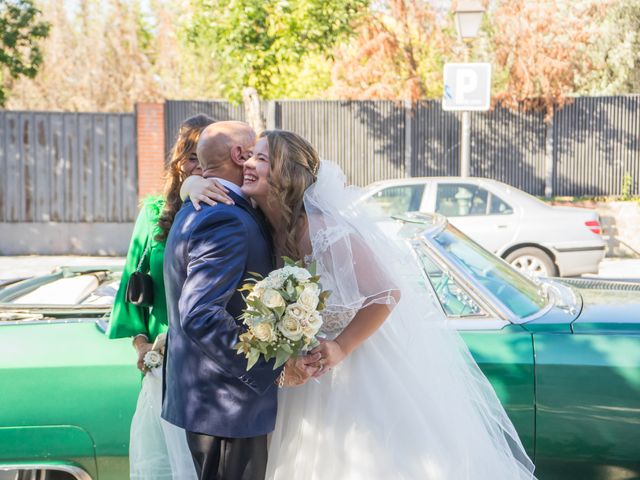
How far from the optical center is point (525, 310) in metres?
3.43

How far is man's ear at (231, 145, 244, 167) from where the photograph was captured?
2670mm

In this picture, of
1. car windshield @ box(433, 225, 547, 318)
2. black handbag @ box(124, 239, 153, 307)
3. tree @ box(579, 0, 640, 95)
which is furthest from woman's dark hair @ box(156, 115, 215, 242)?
tree @ box(579, 0, 640, 95)

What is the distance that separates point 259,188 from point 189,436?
2.85 feet

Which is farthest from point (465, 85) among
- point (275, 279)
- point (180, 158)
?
point (275, 279)

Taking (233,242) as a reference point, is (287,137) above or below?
above

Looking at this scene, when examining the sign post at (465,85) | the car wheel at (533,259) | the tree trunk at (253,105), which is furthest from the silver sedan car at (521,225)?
the tree trunk at (253,105)

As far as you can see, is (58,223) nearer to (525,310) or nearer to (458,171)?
(458,171)

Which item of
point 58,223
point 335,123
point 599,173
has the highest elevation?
point 335,123

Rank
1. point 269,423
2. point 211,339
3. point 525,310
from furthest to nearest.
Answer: point 525,310 < point 269,423 < point 211,339

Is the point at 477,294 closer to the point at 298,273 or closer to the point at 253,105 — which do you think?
the point at 298,273

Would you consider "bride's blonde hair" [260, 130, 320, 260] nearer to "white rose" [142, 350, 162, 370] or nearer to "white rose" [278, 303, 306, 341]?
"white rose" [278, 303, 306, 341]

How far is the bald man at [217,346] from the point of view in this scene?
91.7 inches

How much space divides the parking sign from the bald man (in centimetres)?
737

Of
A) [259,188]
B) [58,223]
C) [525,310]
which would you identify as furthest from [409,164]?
[259,188]
